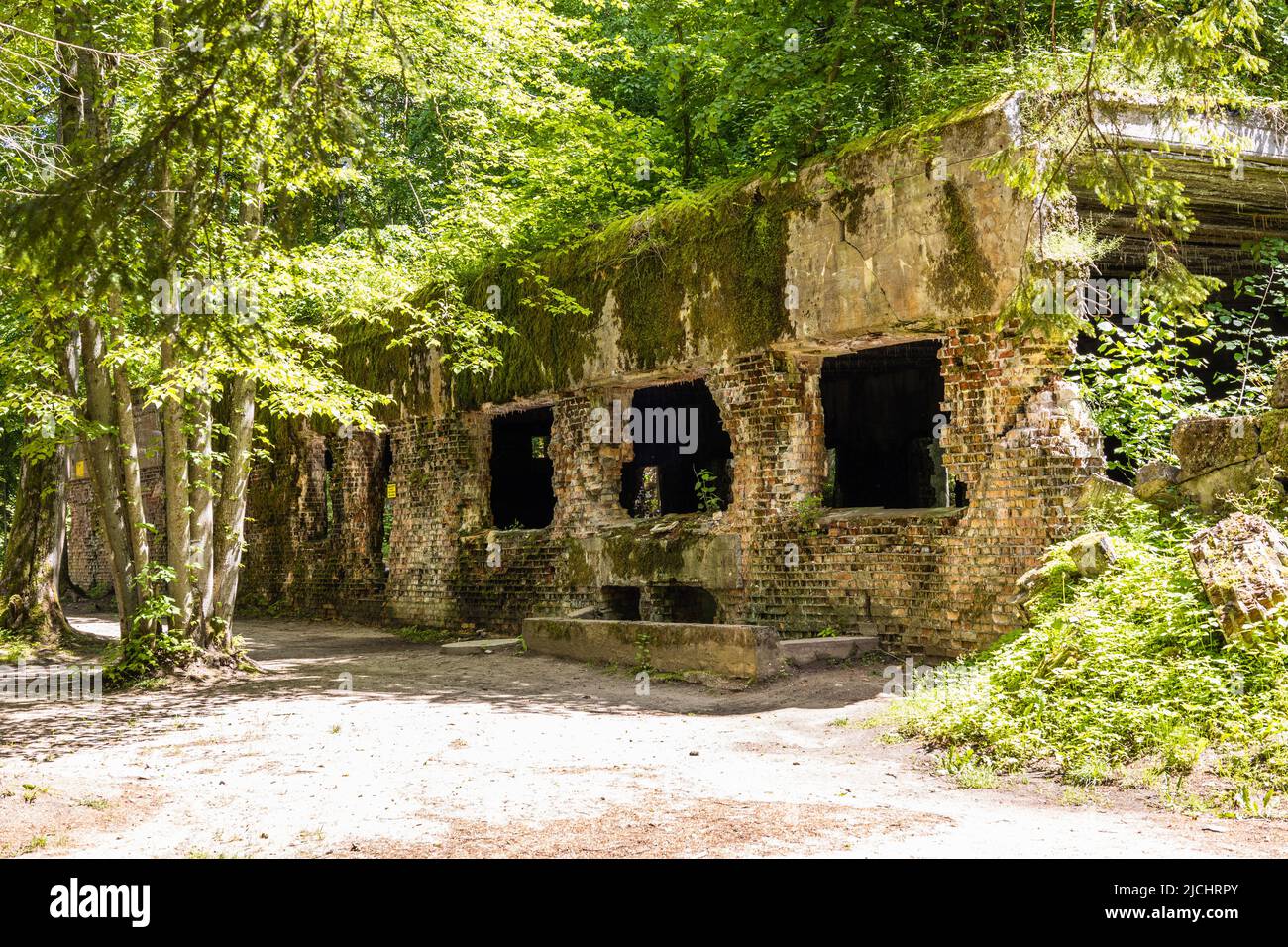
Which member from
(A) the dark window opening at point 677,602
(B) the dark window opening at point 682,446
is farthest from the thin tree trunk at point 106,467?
(B) the dark window opening at point 682,446

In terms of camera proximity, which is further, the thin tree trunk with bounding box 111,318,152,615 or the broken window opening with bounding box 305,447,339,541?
the broken window opening with bounding box 305,447,339,541

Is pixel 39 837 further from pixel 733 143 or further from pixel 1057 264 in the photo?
pixel 733 143

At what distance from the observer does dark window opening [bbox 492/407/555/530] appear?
1777cm

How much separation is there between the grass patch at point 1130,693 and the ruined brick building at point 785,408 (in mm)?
1436

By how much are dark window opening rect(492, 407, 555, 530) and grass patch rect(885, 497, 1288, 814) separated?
1001 cm

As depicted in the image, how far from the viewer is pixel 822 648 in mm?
10570

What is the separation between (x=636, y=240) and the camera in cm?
1362

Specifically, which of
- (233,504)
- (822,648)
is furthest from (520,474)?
(822,648)

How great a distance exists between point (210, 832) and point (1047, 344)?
744 cm

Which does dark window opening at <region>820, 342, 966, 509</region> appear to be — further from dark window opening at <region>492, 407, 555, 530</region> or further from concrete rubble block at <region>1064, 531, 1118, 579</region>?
concrete rubble block at <region>1064, 531, 1118, 579</region>
